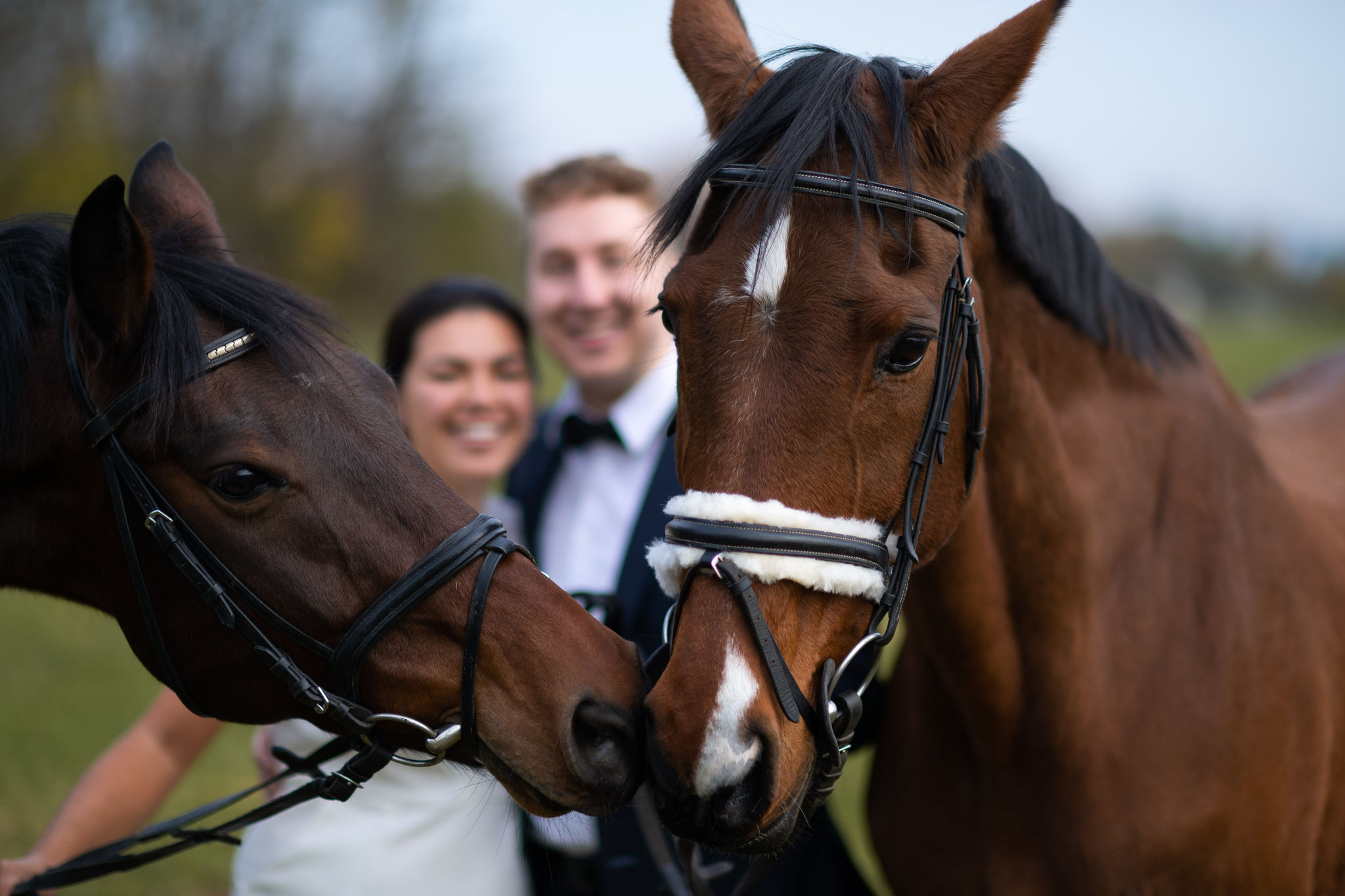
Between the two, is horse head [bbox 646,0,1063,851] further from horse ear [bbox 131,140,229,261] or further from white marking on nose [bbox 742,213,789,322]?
horse ear [bbox 131,140,229,261]

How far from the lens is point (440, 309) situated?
348cm

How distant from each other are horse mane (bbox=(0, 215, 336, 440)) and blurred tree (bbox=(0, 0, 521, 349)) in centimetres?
924

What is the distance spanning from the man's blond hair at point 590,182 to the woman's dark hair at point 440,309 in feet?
1.21

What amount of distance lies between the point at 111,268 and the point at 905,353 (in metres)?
1.53

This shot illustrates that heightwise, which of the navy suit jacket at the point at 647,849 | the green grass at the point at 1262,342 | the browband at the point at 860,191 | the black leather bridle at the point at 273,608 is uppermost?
the browband at the point at 860,191

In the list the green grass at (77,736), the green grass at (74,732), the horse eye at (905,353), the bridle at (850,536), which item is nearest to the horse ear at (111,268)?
the bridle at (850,536)

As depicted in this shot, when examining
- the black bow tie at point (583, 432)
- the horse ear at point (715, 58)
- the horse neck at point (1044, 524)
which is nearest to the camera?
the horse ear at point (715, 58)

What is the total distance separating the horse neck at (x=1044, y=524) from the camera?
227cm

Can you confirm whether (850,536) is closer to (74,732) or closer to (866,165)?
(866,165)

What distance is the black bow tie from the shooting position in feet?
10.5

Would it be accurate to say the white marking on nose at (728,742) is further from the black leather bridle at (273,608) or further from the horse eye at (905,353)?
the horse eye at (905,353)

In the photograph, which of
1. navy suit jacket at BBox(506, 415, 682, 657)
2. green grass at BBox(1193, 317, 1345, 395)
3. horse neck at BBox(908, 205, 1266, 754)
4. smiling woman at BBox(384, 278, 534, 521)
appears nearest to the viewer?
horse neck at BBox(908, 205, 1266, 754)

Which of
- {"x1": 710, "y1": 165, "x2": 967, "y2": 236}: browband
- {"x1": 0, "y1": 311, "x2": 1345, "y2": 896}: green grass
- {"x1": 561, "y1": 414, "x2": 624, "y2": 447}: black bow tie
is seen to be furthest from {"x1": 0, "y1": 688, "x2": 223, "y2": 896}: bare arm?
{"x1": 0, "y1": 311, "x2": 1345, "y2": 896}: green grass

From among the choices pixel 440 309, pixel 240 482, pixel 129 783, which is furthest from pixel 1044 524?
pixel 129 783
